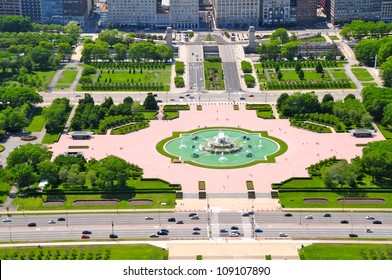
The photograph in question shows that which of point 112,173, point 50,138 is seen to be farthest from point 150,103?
point 112,173

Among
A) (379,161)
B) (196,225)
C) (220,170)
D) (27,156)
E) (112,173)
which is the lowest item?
(196,225)

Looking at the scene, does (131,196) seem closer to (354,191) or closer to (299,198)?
(299,198)

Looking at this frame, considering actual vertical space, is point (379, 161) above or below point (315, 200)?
above

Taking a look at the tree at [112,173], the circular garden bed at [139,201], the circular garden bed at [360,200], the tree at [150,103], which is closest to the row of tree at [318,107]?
the tree at [150,103]

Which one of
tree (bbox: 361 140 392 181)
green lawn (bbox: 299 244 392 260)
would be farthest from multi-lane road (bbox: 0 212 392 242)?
tree (bbox: 361 140 392 181)

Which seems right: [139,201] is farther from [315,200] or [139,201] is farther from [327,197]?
[327,197]

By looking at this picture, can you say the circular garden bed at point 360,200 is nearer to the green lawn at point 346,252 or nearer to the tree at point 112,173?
the green lawn at point 346,252

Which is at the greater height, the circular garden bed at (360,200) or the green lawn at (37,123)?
the green lawn at (37,123)

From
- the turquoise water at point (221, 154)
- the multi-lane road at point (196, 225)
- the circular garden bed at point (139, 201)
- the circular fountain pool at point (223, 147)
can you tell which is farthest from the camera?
the turquoise water at point (221, 154)
